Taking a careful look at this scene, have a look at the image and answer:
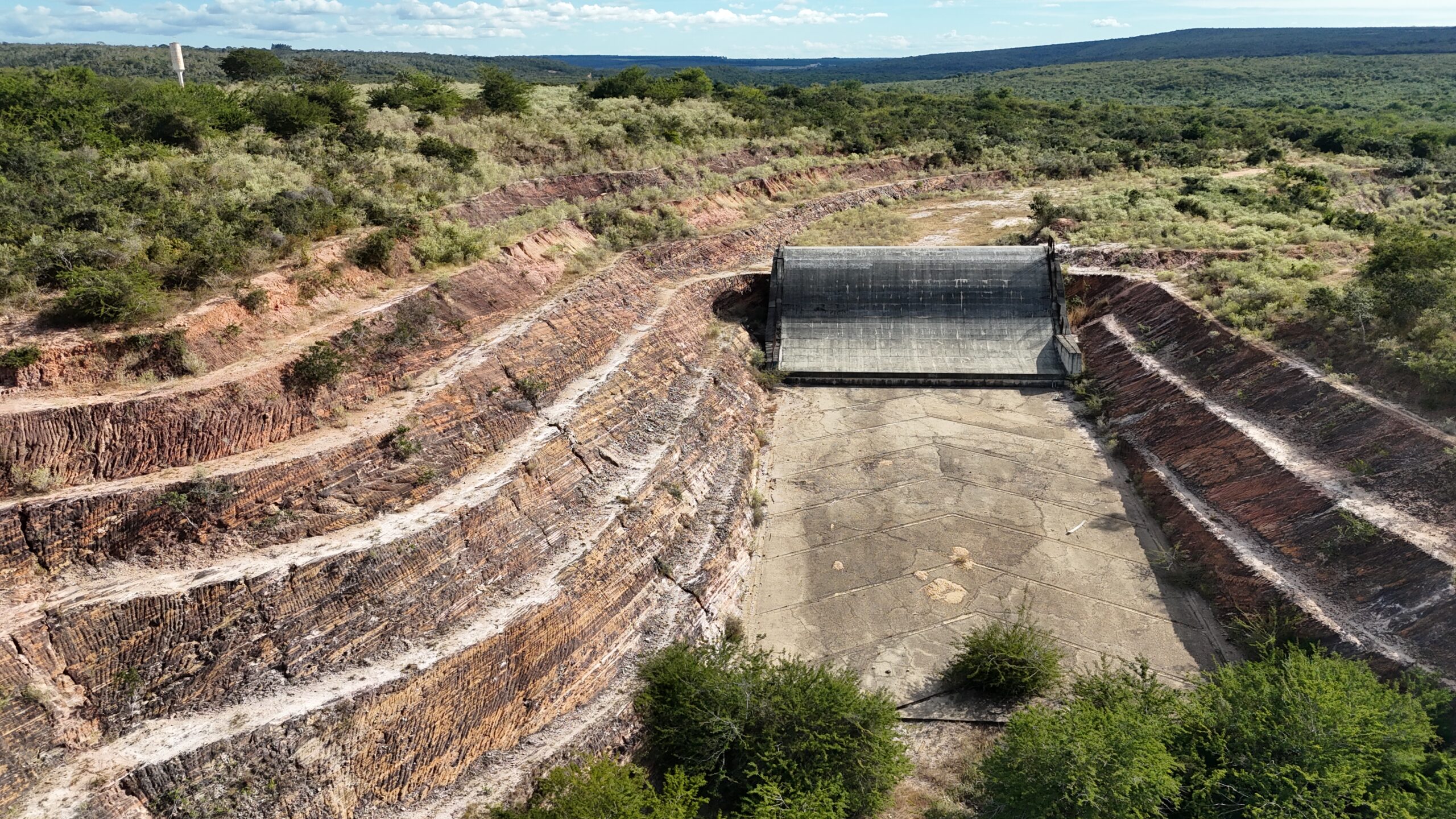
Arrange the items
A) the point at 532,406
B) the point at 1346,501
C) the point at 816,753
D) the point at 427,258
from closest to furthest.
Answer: the point at 816,753 < the point at 1346,501 < the point at 532,406 < the point at 427,258

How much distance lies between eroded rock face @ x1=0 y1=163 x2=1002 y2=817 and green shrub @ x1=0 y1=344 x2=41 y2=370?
51.5 inches

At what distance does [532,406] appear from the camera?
53.1 ft

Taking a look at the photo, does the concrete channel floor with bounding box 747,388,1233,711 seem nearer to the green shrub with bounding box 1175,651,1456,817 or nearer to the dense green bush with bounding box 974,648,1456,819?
the dense green bush with bounding box 974,648,1456,819

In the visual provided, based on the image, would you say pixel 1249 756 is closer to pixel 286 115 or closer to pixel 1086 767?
pixel 1086 767

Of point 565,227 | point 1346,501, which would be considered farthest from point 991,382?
point 565,227

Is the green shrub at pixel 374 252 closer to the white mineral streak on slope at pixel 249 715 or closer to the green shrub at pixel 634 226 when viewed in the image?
the white mineral streak on slope at pixel 249 715

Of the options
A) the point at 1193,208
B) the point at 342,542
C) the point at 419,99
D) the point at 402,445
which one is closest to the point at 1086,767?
the point at 342,542

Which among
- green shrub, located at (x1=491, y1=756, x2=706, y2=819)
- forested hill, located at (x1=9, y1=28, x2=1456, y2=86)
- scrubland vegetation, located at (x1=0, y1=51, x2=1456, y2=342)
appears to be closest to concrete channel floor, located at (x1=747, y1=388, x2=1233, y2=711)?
green shrub, located at (x1=491, y1=756, x2=706, y2=819)

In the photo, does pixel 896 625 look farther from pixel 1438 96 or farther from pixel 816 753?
pixel 1438 96

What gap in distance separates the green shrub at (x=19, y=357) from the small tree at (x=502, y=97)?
2561 cm

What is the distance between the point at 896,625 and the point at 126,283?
14176mm

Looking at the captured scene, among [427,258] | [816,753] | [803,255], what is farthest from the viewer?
[803,255]

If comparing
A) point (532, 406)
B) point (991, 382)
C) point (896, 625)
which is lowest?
point (896, 625)

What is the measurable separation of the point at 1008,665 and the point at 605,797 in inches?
281
